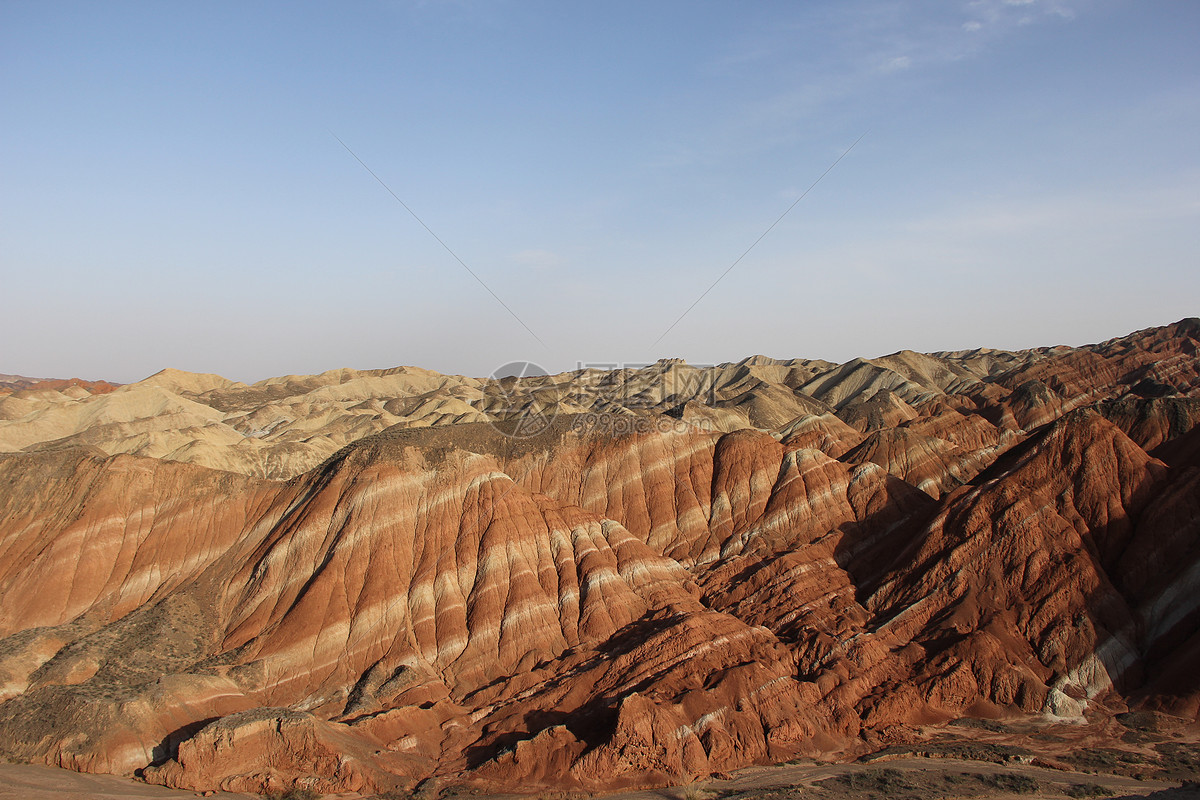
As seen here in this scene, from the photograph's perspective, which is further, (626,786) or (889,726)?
(889,726)

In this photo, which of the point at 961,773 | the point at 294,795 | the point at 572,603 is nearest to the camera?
the point at 294,795

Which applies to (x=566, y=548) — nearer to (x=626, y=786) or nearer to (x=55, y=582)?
(x=626, y=786)

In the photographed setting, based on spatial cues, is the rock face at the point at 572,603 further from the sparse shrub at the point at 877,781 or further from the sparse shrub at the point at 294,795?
the sparse shrub at the point at 877,781

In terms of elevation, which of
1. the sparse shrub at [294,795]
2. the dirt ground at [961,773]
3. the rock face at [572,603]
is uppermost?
the rock face at [572,603]

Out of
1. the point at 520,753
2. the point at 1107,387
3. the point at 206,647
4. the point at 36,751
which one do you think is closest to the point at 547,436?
the point at 206,647

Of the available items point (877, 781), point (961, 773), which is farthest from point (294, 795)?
point (961, 773)

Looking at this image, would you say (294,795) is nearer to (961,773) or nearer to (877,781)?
(877,781)

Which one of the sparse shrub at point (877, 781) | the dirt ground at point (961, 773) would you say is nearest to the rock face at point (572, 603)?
the dirt ground at point (961, 773)

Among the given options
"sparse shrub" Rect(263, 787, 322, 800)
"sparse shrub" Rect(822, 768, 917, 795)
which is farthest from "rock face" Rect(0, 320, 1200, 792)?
"sparse shrub" Rect(822, 768, 917, 795)
